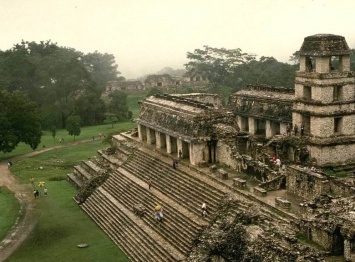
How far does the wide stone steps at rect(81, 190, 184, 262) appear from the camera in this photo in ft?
68.0

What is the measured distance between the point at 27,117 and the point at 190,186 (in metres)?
21.6

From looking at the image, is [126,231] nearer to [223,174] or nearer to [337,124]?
[223,174]

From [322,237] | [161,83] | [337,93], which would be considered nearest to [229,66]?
[161,83]

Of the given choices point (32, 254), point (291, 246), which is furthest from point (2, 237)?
point (291, 246)

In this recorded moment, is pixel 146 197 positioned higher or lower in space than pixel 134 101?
lower

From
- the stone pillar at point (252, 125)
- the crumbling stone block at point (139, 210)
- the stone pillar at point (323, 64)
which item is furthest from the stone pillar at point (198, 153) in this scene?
the stone pillar at point (252, 125)

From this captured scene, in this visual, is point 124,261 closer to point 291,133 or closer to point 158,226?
point 158,226

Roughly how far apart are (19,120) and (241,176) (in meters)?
23.2

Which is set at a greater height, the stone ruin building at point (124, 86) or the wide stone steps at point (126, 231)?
the stone ruin building at point (124, 86)

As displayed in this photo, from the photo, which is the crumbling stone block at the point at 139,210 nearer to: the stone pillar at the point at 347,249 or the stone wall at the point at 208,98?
the stone pillar at the point at 347,249

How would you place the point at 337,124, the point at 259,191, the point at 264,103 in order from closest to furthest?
the point at 259,191, the point at 337,124, the point at 264,103

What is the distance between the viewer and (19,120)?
40688 millimetres

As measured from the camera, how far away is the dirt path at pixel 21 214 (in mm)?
22844

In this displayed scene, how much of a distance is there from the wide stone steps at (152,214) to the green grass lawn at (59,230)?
1.85 m
